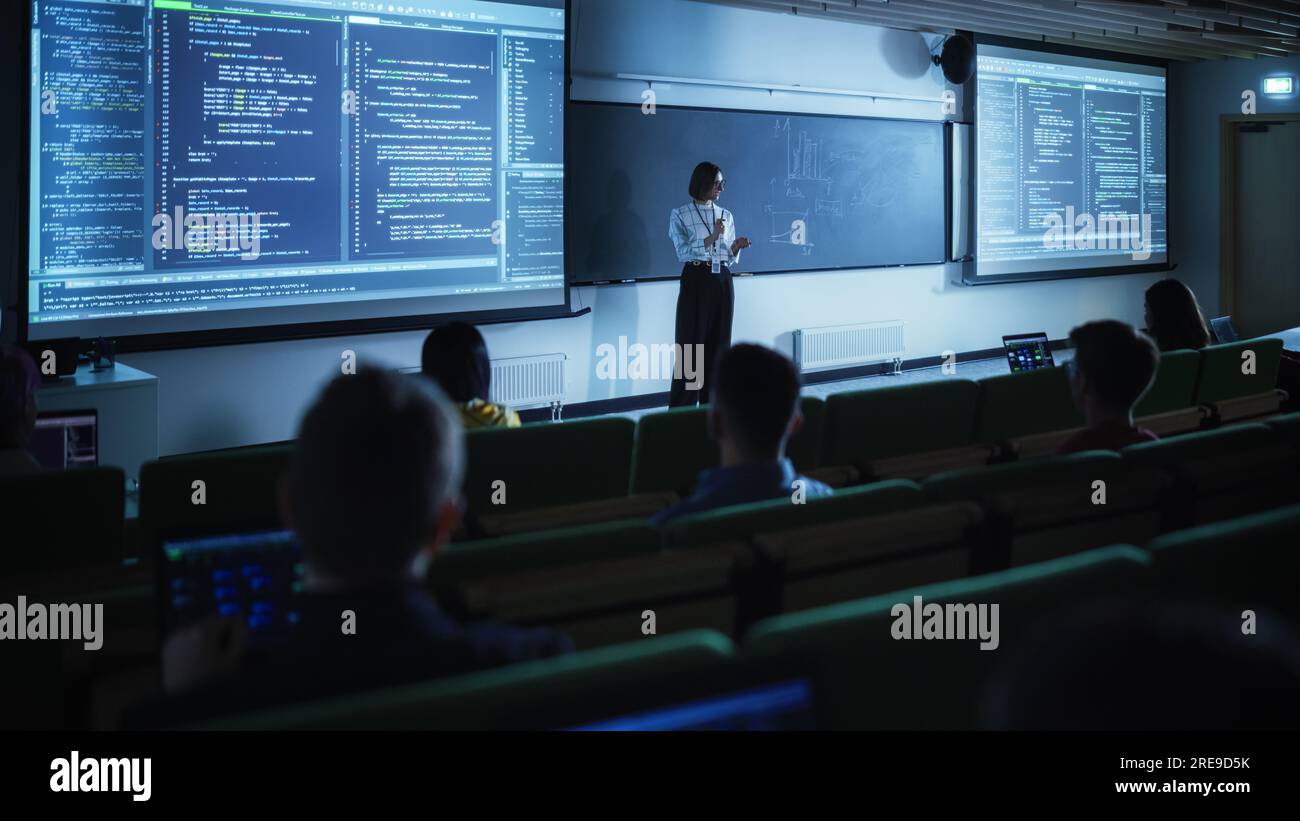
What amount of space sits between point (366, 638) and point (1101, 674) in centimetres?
77

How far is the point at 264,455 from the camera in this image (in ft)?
8.46

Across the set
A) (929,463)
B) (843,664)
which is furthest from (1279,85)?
(843,664)

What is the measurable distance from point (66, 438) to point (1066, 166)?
9.00 metres

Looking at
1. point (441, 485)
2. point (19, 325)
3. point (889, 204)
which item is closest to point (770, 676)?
point (441, 485)

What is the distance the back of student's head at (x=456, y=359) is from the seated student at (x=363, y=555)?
2.07 m

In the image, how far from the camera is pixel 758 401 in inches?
93.0

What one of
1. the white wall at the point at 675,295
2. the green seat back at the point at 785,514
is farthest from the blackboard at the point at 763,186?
the green seat back at the point at 785,514

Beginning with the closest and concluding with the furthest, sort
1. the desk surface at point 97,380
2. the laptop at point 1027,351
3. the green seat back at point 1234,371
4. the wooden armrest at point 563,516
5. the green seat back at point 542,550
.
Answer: the green seat back at point 542,550, the wooden armrest at point 563,516, the green seat back at point 1234,371, the desk surface at point 97,380, the laptop at point 1027,351

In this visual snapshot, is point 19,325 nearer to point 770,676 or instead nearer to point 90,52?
point 90,52

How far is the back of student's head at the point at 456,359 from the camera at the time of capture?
10.7ft

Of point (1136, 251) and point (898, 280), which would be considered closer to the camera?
point (898, 280)

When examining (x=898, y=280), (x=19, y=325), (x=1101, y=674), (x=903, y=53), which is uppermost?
(x=903, y=53)

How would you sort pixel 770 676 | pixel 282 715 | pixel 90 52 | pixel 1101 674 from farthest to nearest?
pixel 90 52 → pixel 770 676 → pixel 282 715 → pixel 1101 674

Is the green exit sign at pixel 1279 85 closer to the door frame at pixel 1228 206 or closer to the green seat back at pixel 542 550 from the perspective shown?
the door frame at pixel 1228 206
